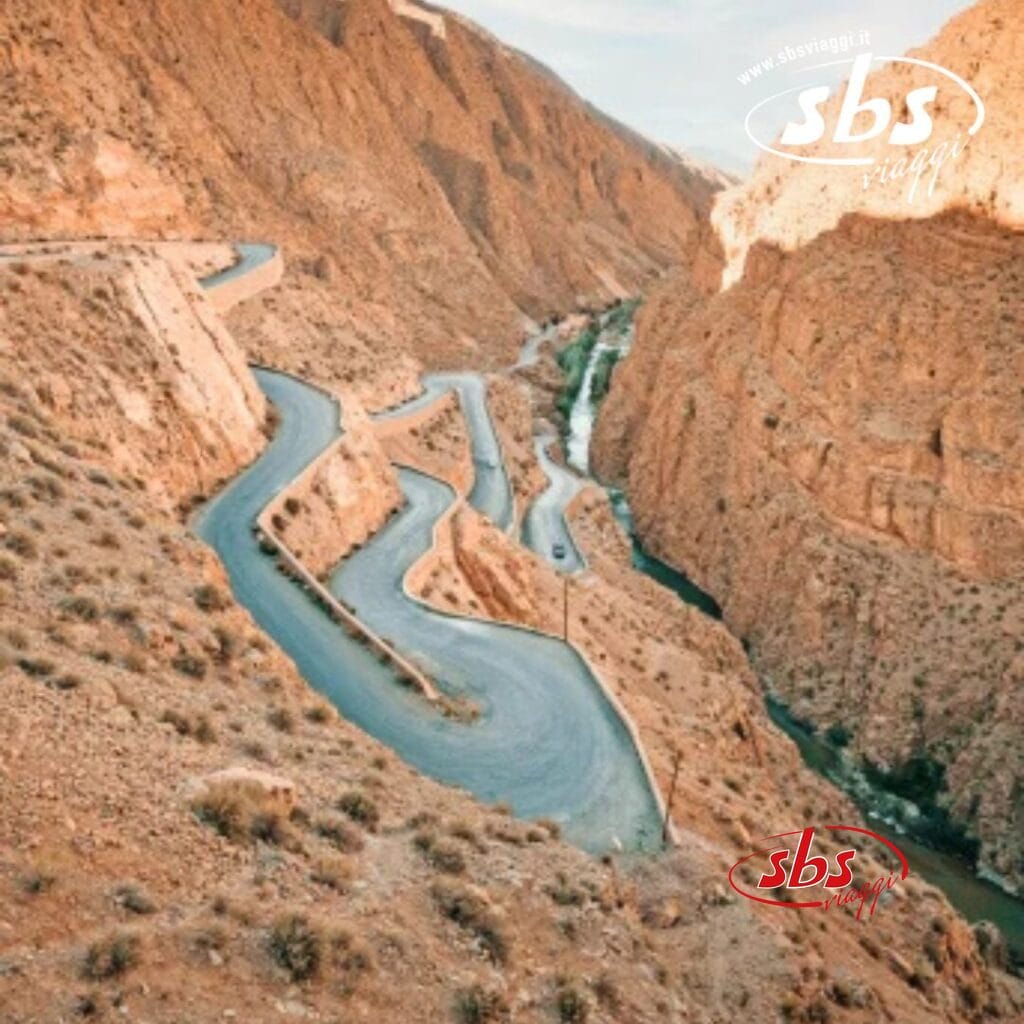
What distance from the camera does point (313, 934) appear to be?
864cm

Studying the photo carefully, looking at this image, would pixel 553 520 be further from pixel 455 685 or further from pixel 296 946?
pixel 296 946

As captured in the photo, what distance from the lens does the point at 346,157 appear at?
72.9 metres

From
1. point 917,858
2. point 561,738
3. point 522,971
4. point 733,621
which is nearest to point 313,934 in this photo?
point 522,971

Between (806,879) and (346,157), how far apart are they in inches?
2611

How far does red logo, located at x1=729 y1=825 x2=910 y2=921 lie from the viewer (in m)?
15.0

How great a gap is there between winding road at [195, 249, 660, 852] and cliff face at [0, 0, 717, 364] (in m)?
17.2

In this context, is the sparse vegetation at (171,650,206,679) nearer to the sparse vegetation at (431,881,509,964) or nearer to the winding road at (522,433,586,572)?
the sparse vegetation at (431,881,509,964)

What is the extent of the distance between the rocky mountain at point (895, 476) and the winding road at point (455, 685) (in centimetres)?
1643

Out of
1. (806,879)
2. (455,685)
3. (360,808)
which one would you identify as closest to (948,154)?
(455,685)

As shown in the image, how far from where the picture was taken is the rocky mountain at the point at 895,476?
32.7 m

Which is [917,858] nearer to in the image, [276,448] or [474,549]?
[474,549]

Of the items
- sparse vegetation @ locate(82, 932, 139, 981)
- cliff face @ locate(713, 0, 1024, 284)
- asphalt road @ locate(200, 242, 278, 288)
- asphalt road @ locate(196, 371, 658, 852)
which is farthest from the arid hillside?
cliff face @ locate(713, 0, 1024, 284)

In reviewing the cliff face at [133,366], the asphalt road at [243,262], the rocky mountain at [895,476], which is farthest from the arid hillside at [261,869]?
the asphalt road at [243,262]

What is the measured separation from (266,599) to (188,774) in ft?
34.6
